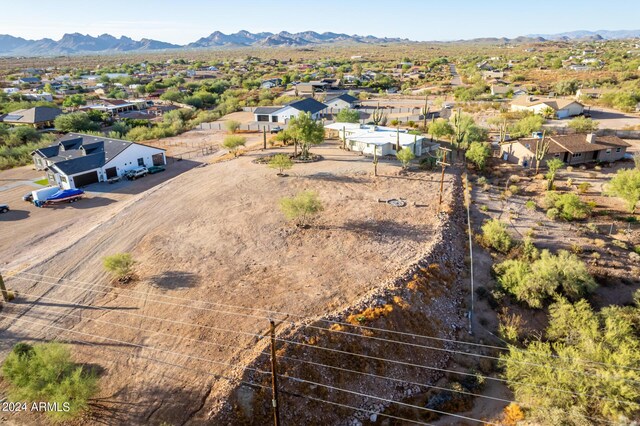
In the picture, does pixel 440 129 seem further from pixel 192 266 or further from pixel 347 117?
pixel 192 266

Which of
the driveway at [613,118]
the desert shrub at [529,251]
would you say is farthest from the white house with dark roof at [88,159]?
the driveway at [613,118]

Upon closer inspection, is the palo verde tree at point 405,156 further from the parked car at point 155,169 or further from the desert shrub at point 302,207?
the parked car at point 155,169

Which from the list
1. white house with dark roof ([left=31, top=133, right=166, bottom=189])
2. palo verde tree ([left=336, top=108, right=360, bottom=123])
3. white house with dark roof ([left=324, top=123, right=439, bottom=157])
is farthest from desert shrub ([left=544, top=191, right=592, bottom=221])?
white house with dark roof ([left=31, top=133, right=166, bottom=189])

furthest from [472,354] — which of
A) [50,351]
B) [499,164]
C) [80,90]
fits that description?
[80,90]

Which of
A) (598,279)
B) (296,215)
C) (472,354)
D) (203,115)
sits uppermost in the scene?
(203,115)

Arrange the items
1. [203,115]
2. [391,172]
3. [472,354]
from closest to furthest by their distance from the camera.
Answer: [472,354], [391,172], [203,115]

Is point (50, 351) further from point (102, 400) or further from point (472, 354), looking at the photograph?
point (472, 354)

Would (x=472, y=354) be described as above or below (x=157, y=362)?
below
